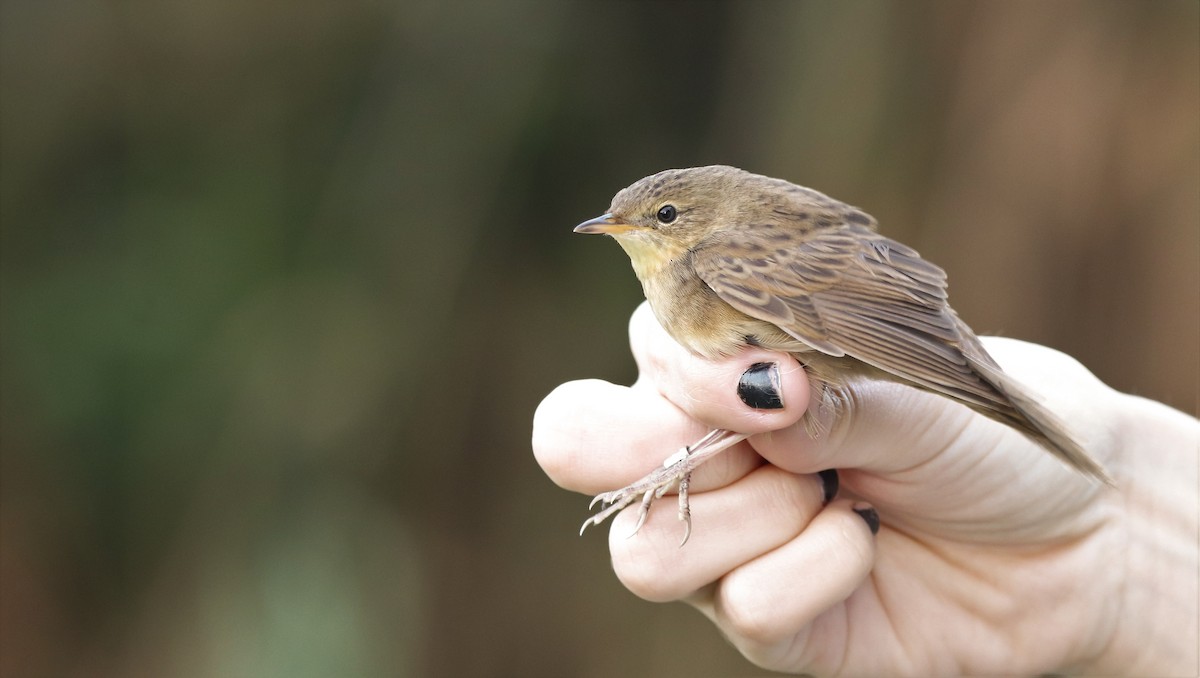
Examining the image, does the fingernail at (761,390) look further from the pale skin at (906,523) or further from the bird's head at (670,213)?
the bird's head at (670,213)

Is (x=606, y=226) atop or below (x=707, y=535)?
atop

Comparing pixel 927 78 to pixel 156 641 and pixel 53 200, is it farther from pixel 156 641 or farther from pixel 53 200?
pixel 156 641

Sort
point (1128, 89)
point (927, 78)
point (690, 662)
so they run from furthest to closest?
point (690, 662)
point (927, 78)
point (1128, 89)

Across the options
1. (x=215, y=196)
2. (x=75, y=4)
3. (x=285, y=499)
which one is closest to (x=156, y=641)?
(x=285, y=499)

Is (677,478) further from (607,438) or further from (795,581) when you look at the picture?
(795,581)

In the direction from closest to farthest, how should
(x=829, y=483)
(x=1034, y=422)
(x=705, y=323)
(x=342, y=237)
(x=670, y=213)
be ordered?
1. (x=1034, y=422)
2. (x=705, y=323)
3. (x=829, y=483)
4. (x=670, y=213)
5. (x=342, y=237)

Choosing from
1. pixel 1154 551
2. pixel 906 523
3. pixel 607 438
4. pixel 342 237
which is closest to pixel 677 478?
pixel 607 438

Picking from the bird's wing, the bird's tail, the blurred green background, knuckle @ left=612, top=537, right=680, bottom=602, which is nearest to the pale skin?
knuckle @ left=612, top=537, right=680, bottom=602
